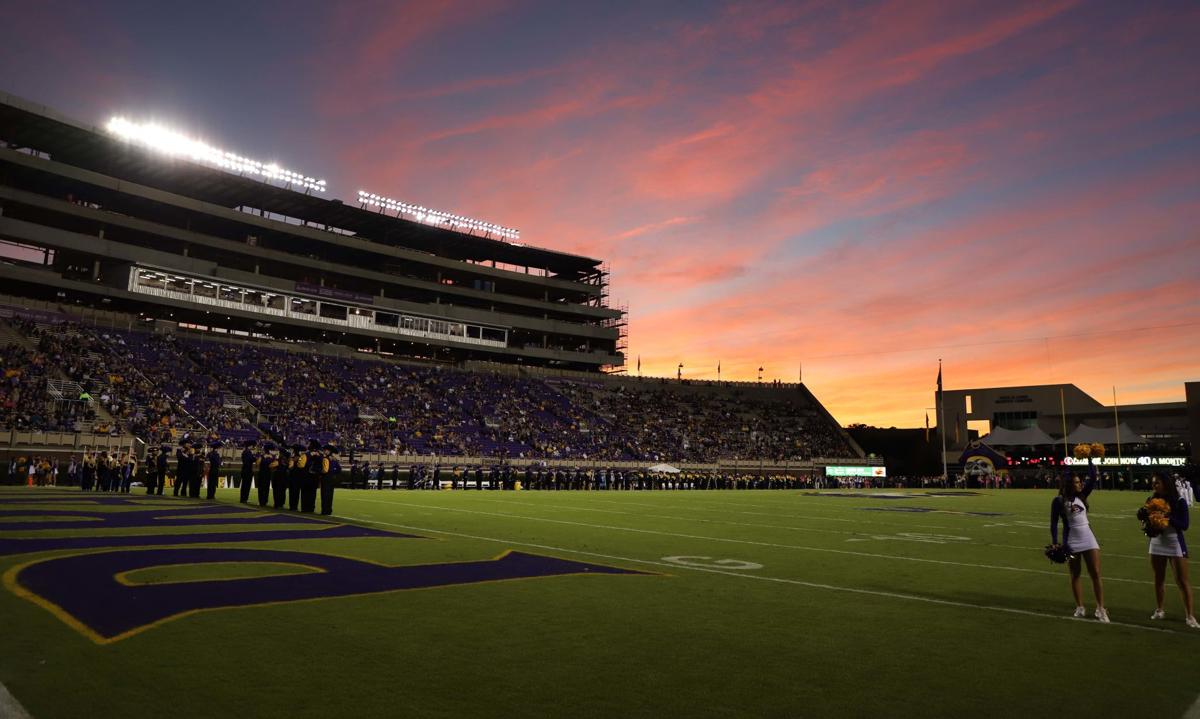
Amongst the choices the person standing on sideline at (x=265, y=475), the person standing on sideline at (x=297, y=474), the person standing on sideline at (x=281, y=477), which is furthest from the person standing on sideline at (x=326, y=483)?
the person standing on sideline at (x=265, y=475)

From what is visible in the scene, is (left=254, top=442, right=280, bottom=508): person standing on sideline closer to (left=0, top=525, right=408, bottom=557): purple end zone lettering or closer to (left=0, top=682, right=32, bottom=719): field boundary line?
(left=0, top=525, right=408, bottom=557): purple end zone lettering

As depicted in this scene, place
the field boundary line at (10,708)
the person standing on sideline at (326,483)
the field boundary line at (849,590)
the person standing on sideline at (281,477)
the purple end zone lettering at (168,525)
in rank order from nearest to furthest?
the field boundary line at (10,708) → the field boundary line at (849,590) → the purple end zone lettering at (168,525) → the person standing on sideline at (326,483) → the person standing on sideline at (281,477)

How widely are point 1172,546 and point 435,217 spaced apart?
69.6m

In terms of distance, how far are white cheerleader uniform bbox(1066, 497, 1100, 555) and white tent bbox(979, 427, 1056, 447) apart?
2956 inches

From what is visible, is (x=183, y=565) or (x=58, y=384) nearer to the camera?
(x=183, y=565)

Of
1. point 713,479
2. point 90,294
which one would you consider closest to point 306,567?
point 713,479

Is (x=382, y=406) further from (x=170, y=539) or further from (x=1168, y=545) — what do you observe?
(x=1168, y=545)

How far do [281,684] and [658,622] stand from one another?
3396mm

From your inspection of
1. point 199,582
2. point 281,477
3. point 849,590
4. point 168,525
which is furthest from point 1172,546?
point 281,477

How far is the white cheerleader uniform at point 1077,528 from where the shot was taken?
7749 millimetres

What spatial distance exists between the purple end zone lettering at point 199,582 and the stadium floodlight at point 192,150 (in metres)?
53.5

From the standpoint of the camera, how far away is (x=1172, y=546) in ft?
25.0

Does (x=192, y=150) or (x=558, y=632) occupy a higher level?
(x=192, y=150)

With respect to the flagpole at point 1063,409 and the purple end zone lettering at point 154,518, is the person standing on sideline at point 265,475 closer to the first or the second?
the purple end zone lettering at point 154,518
